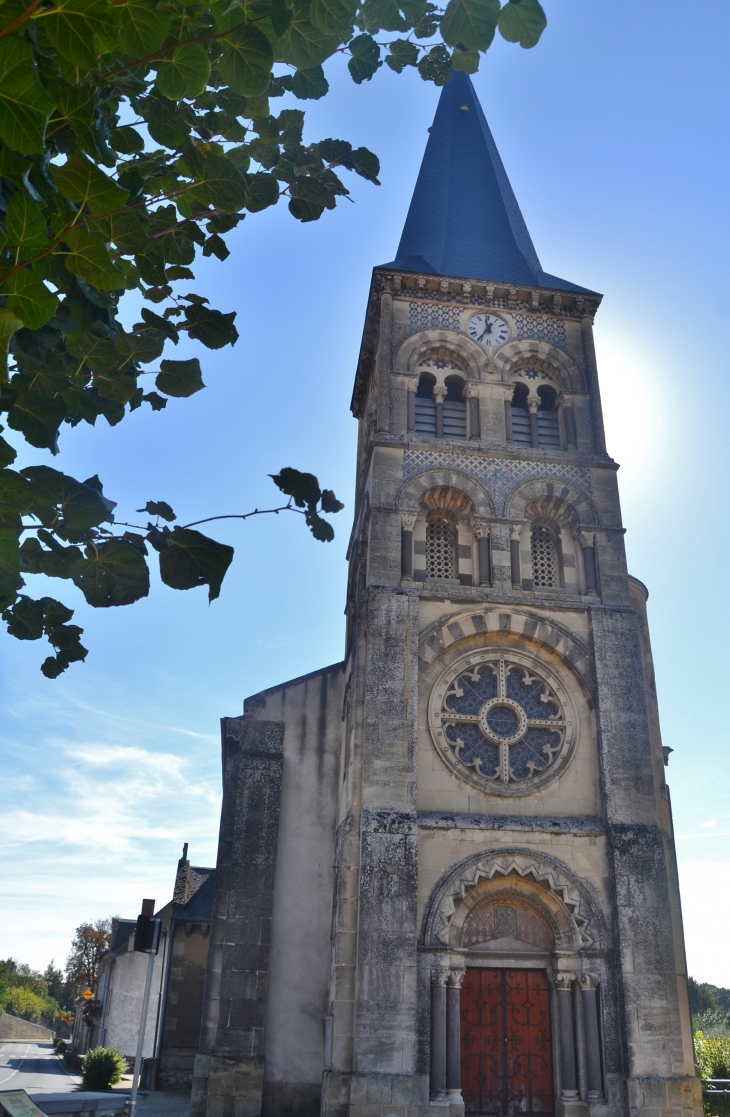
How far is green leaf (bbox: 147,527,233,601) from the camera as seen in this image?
358 centimetres

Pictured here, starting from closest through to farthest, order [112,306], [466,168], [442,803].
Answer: [112,306] → [442,803] → [466,168]

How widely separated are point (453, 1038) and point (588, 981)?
7.75 ft

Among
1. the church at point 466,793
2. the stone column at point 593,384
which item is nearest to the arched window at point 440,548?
the church at point 466,793

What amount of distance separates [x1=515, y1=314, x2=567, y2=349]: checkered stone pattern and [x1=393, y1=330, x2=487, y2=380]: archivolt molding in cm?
125

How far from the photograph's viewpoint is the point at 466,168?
25.4 meters

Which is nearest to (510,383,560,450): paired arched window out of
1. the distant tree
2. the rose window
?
the rose window

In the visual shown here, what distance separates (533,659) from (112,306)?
1418 centimetres

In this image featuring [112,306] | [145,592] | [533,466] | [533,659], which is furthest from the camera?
[533,466]

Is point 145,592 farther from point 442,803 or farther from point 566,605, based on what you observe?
point 566,605

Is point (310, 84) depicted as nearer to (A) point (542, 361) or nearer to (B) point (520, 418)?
(B) point (520, 418)

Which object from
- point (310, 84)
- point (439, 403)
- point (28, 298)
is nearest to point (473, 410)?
point (439, 403)

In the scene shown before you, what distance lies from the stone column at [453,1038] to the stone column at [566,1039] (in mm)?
1635

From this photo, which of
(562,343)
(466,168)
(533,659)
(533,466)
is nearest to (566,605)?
(533,659)

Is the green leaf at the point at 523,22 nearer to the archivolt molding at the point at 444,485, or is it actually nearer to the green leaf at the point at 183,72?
the green leaf at the point at 183,72
